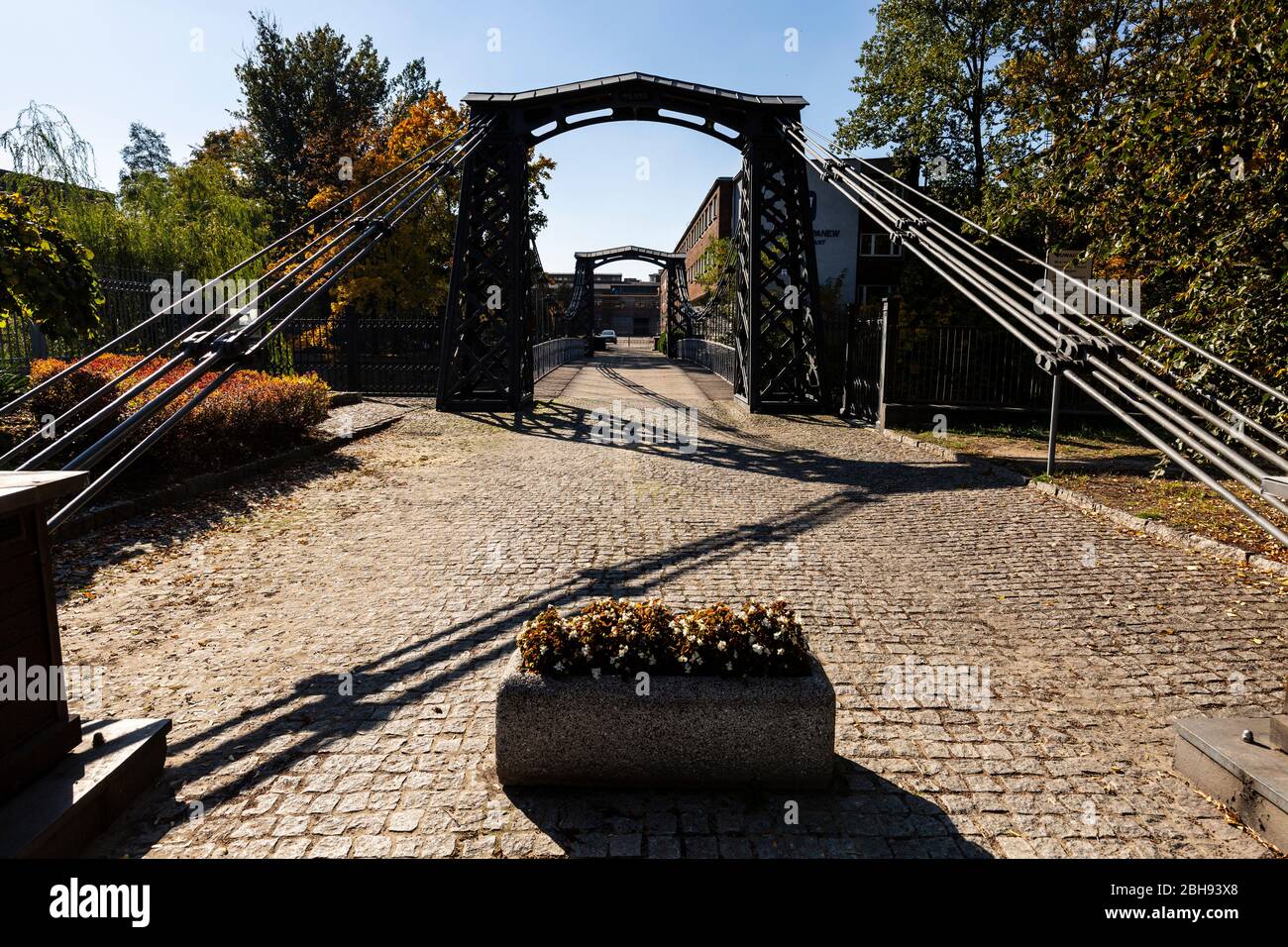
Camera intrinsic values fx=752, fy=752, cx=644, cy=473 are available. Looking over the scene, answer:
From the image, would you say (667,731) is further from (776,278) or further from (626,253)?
(626,253)

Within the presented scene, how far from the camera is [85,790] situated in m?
3.18

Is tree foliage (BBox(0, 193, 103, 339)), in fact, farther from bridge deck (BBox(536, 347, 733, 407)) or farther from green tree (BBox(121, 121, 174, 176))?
green tree (BBox(121, 121, 174, 176))

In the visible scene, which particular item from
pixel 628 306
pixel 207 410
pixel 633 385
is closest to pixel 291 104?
pixel 633 385

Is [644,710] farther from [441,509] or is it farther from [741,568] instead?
[441,509]

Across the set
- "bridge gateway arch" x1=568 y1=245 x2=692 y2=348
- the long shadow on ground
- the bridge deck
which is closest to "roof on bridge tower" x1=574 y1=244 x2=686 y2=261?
"bridge gateway arch" x1=568 y1=245 x2=692 y2=348

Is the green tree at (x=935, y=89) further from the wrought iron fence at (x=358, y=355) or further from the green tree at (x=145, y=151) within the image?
the green tree at (x=145, y=151)

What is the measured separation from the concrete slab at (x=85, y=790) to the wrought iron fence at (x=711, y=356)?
24.0 meters

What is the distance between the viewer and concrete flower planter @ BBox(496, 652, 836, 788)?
356 cm

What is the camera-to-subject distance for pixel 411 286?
31469 mm

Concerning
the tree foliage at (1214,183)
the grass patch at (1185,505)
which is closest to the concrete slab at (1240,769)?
the grass patch at (1185,505)

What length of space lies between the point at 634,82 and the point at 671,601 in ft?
47.4

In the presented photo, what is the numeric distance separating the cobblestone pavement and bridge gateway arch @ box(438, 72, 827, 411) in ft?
24.3

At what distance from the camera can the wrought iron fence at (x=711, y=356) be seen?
92.5 feet

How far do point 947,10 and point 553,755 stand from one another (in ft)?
106
